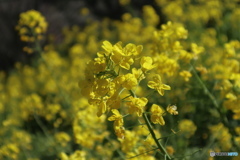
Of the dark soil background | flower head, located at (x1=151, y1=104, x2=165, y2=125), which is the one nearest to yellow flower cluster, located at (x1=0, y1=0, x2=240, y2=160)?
flower head, located at (x1=151, y1=104, x2=165, y2=125)

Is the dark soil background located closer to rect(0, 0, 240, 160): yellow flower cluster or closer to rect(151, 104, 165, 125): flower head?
rect(0, 0, 240, 160): yellow flower cluster

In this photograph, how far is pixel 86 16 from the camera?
10344mm

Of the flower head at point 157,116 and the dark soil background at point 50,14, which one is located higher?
the flower head at point 157,116

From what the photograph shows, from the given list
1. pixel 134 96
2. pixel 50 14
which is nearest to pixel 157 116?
pixel 134 96

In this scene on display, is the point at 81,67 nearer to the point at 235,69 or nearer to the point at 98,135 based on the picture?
the point at 98,135

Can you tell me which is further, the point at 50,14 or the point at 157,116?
the point at 50,14

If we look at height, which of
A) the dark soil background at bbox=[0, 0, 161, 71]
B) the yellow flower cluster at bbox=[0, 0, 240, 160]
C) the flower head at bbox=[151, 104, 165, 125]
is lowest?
the dark soil background at bbox=[0, 0, 161, 71]

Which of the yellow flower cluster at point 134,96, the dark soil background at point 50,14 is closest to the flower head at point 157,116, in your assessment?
the yellow flower cluster at point 134,96

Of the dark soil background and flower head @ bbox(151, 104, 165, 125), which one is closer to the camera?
flower head @ bbox(151, 104, 165, 125)

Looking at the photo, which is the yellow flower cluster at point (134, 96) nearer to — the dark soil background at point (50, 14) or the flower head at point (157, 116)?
the flower head at point (157, 116)

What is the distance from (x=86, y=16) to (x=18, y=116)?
211 inches

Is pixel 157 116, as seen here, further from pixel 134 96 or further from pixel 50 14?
pixel 50 14

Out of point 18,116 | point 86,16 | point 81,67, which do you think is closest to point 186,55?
point 81,67

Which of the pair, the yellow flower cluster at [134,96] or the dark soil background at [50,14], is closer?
the yellow flower cluster at [134,96]
